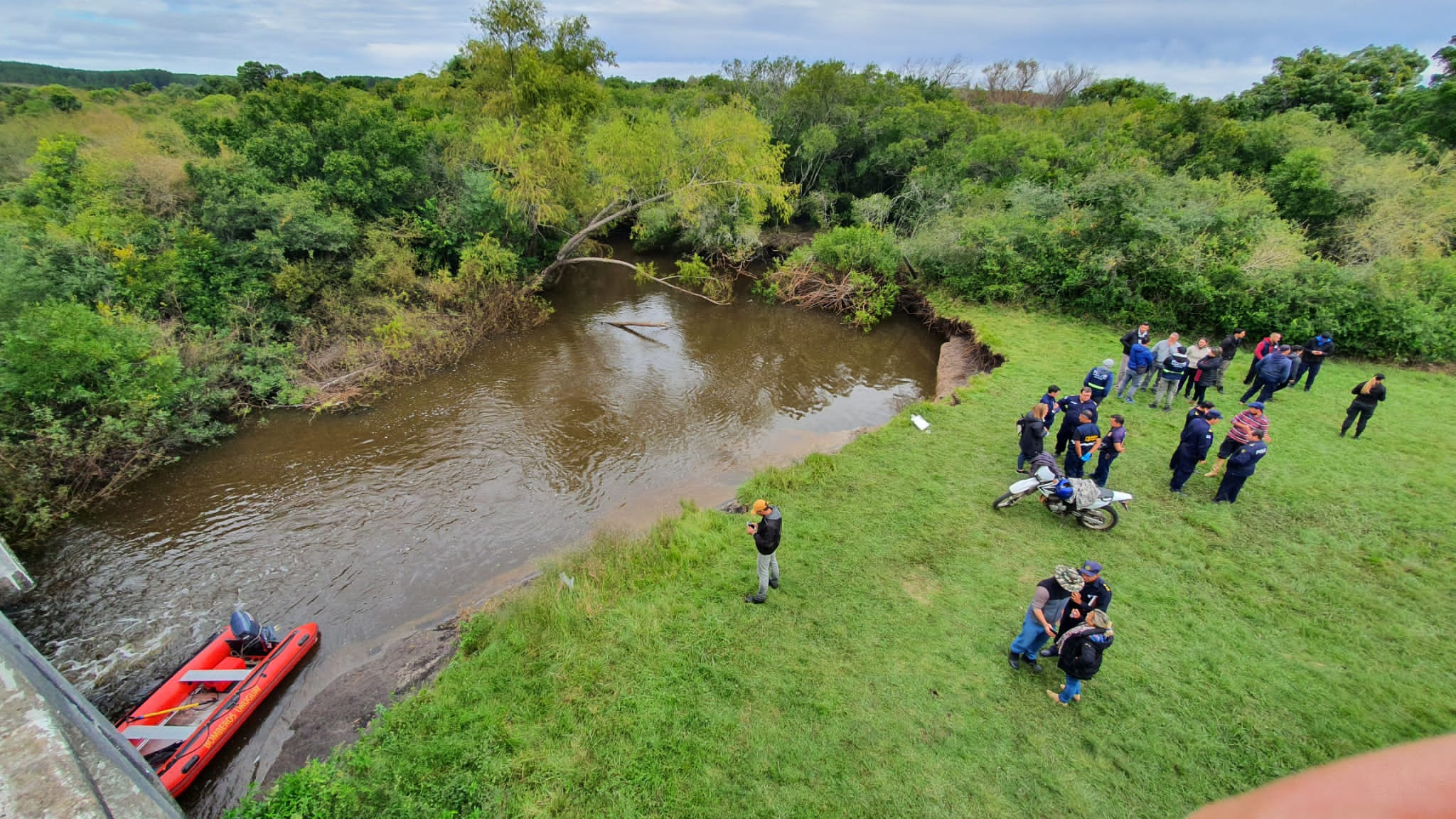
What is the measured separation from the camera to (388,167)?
1877cm

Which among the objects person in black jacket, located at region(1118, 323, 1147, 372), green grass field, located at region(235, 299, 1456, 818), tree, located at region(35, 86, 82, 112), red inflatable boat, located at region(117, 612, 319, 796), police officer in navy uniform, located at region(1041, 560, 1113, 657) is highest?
tree, located at region(35, 86, 82, 112)

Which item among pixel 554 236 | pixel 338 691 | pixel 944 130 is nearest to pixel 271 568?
pixel 338 691

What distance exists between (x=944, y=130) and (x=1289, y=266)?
17.1 meters

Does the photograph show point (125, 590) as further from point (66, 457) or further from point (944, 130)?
point (944, 130)

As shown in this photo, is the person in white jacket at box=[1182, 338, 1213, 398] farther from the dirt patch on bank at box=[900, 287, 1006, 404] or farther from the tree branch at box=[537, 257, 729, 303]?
the tree branch at box=[537, 257, 729, 303]

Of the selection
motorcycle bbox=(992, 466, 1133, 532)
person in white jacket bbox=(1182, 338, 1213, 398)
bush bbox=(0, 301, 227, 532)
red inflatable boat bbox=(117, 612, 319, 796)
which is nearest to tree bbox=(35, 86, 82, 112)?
bush bbox=(0, 301, 227, 532)

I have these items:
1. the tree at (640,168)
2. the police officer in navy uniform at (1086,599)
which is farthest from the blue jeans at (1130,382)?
the tree at (640,168)

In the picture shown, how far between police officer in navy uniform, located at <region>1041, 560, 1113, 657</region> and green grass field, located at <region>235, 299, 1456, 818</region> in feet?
3.06

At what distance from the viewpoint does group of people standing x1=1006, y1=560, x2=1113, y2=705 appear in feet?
19.7

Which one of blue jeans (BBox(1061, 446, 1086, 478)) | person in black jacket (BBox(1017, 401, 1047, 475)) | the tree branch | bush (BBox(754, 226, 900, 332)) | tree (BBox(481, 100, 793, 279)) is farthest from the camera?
bush (BBox(754, 226, 900, 332))

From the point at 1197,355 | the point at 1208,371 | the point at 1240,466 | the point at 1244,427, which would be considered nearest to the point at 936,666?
the point at 1240,466

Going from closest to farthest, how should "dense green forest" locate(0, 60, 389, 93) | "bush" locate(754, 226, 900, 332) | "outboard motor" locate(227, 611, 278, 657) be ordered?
"outboard motor" locate(227, 611, 278, 657) < "bush" locate(754, 226, 900, 332) < "dense green forest" locate(0, 60, 389, 93)

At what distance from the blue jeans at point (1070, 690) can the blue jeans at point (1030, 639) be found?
47 cm

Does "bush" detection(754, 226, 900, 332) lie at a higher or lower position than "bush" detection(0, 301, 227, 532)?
higher
